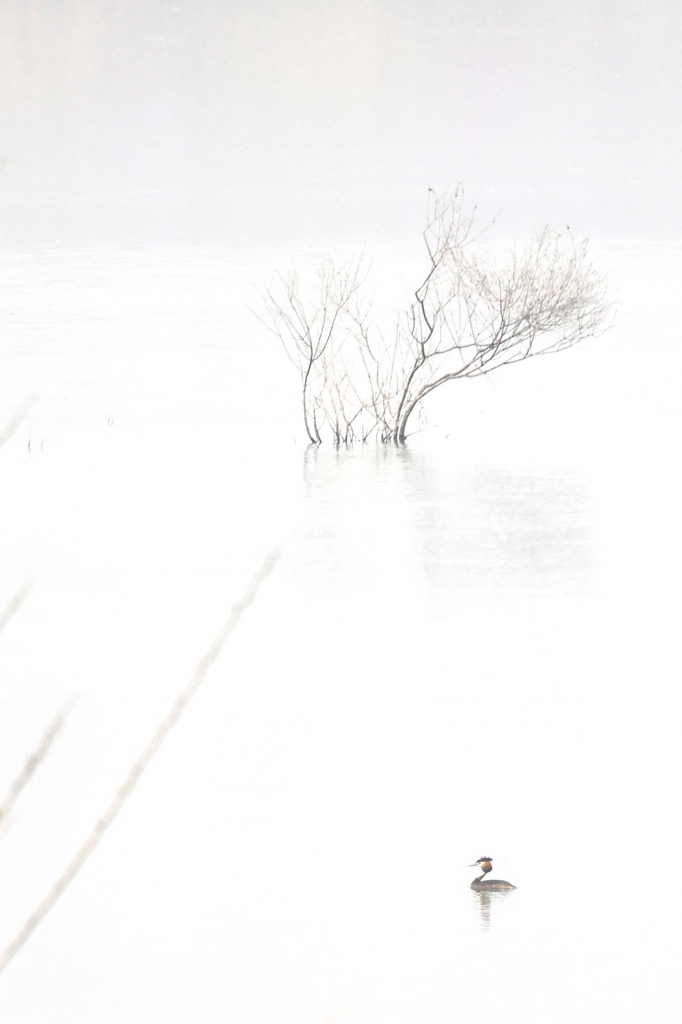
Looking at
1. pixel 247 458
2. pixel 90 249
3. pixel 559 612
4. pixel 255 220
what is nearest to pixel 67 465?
pixel 247 458

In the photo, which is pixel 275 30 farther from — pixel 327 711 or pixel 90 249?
pixel 327 711

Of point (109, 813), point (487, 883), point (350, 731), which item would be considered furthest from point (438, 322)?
point (109, 813)

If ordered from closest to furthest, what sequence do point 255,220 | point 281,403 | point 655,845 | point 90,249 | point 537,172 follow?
point 655,845, point 281,403, point 90,249, point 255,220, point 537,172

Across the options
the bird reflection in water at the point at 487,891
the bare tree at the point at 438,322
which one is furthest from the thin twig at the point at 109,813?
the bare tree at the point at 438,322

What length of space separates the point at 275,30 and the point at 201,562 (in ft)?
166

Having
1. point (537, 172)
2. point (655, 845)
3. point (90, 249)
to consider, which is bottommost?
point (655, 845)

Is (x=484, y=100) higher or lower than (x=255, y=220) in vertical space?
higher

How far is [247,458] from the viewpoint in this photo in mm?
14344

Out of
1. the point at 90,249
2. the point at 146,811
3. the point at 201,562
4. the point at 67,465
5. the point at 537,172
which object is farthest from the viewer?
the point at 537,172

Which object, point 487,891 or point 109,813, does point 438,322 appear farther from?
point 109,813

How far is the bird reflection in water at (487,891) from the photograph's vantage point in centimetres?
459

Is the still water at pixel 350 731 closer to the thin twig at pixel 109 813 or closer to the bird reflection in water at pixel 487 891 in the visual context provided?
the bird reflection in water at pixel 487 891

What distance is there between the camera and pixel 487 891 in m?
4.67

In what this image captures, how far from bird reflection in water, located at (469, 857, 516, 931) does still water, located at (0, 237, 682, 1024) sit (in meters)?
0.02
